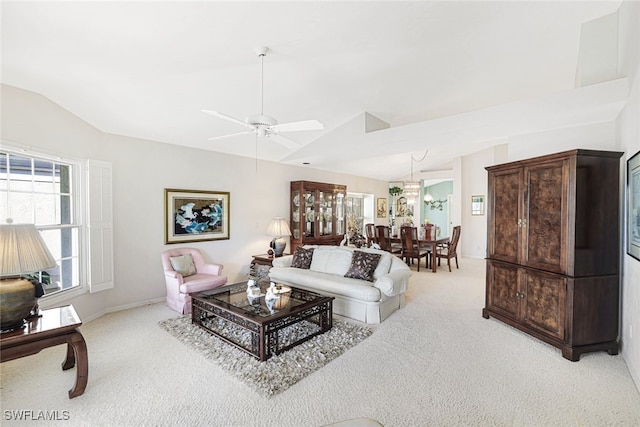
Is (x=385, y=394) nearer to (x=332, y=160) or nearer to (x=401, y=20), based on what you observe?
(x=401, y=20)

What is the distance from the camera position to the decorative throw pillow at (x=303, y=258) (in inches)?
190

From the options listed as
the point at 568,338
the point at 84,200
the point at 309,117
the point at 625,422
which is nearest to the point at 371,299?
the point at 568,338

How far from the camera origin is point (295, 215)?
6418mm

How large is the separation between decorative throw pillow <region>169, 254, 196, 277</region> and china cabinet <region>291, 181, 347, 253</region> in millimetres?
2323

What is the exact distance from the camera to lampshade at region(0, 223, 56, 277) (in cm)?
201

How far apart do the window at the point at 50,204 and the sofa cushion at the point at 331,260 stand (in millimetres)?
3178

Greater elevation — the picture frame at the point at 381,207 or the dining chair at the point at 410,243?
the picture frame at the point at 381,207

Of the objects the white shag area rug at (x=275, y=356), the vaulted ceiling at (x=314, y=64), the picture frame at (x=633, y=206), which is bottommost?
the white shag area rug at (x=275, y=356)

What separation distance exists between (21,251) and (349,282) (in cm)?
319

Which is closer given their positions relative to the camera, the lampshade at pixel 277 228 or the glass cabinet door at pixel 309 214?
the lampshade at pixel 277 228

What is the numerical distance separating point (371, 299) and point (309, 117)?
2.70 metres

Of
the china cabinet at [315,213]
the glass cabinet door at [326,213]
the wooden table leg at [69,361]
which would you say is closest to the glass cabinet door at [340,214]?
the china cabinet at [315,213]

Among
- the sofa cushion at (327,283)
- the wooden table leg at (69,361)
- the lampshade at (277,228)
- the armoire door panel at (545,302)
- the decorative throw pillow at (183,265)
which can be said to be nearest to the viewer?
the wooden table leg at (69,361)

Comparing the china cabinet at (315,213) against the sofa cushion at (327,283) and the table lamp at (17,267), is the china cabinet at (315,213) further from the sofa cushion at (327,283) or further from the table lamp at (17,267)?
the table lamp at (17,267)
